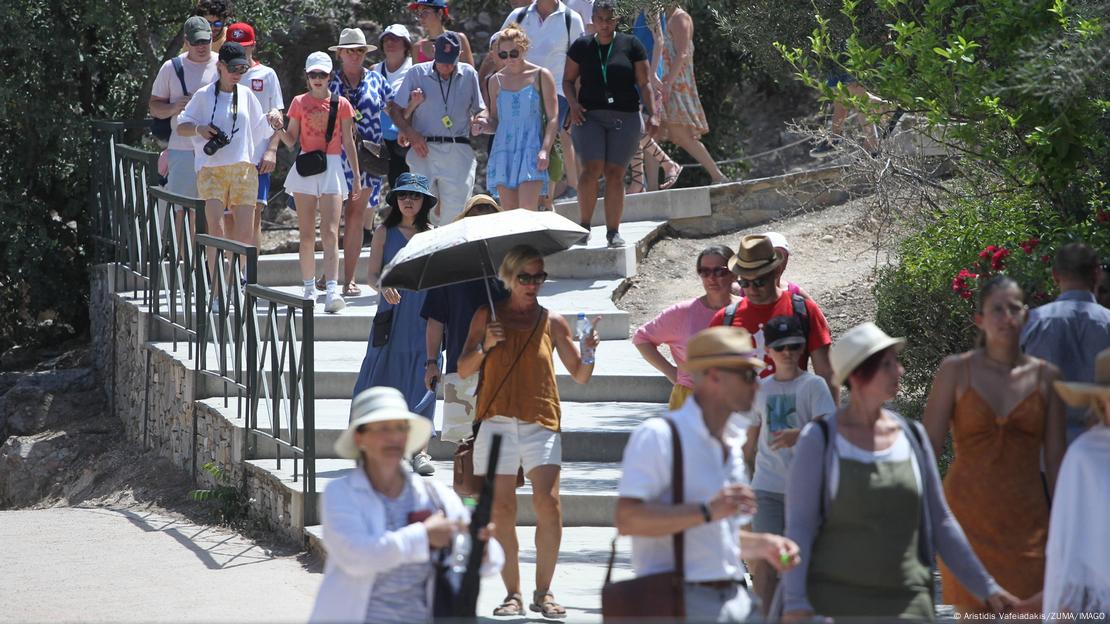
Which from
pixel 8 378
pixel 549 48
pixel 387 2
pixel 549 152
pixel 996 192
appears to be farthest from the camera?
pixel 387 2

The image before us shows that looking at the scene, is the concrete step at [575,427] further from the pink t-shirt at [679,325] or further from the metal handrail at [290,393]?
the pink t-shirt at [679,325]

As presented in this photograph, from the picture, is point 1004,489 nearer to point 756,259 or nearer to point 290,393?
point 756,259

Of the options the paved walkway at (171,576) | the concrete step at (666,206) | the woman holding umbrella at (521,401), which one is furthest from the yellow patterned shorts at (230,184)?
the woman holding umbrella at (521,401)

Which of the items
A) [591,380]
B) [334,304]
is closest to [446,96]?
[334,304]

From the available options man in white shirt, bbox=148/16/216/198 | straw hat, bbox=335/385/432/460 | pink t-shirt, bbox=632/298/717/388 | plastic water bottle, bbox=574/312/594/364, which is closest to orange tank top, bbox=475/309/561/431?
plastic water bottle, bbox=574/312/594/364

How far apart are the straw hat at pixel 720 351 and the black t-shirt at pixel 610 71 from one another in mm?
6742

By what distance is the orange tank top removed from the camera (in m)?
6.40

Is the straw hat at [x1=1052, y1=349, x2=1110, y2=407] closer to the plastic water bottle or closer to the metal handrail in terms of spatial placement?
the plastic water bottle

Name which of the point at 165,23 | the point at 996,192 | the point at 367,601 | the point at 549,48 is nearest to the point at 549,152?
the point at 549,48

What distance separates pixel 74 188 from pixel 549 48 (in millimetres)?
4509

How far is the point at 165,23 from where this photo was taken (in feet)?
44.4

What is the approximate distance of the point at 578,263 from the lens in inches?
462

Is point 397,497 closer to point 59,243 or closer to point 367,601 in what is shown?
point 367,601

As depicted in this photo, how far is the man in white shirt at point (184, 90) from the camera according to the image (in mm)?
10742
